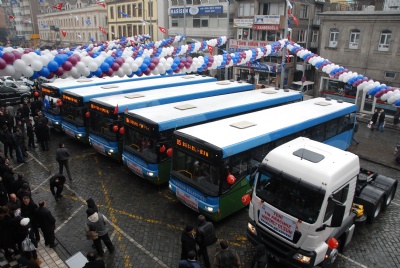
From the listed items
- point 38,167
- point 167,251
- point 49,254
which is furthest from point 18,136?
point 167,251

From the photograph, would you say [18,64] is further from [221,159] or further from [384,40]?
[384,40]

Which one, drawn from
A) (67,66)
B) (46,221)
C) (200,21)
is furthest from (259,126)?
(200,21)

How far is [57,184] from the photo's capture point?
434 inches

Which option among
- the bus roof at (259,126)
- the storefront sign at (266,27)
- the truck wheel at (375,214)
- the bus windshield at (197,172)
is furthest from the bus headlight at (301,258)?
the storefront sign at (266,27)

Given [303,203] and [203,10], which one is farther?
[203,10]

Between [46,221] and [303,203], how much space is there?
21.6 ft

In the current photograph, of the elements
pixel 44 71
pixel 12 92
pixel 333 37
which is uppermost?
pixel 333 37

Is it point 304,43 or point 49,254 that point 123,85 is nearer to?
point 49,254

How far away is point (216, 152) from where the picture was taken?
348 inches

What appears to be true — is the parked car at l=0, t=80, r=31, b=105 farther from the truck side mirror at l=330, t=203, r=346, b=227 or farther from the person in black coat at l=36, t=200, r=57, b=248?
the truck side mirror at l=330, t=203, r=346, b=227

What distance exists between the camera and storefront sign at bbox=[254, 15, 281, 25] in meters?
30.4

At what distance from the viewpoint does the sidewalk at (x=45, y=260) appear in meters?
8.01

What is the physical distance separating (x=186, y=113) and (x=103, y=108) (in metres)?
3.68

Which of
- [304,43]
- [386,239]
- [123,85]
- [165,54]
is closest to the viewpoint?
[386,239]
